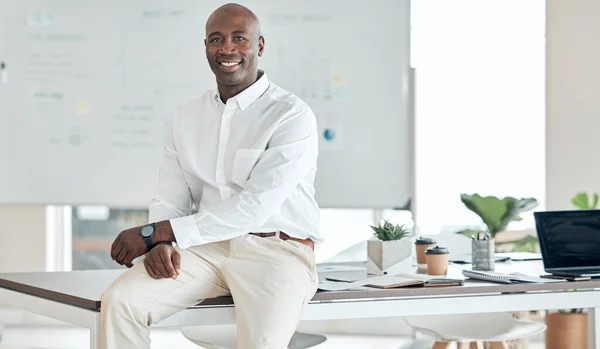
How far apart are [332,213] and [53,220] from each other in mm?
1668

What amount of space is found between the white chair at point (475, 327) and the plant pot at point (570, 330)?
3.98 feet

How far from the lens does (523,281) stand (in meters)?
2.41

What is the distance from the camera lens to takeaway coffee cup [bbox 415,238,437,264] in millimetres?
2848

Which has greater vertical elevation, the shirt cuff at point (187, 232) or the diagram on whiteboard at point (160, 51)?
the diagram on whiteboard at point (160, 51)

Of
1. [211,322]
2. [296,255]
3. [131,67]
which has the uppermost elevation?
[131,67]

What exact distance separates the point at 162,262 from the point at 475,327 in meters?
1.33

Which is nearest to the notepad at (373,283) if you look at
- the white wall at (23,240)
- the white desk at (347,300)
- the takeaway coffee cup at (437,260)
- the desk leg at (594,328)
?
the white desk at (347,300)

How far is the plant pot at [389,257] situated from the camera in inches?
102

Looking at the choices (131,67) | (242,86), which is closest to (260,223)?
(242,86)

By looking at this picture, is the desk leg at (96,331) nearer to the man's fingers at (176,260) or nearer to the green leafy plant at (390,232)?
the man's fingers at (176,260)

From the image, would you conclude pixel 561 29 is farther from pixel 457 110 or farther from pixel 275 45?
pixel 275 45

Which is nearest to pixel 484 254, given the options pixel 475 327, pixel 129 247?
pixel 475 327

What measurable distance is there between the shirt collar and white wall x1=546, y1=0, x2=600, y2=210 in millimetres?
2854

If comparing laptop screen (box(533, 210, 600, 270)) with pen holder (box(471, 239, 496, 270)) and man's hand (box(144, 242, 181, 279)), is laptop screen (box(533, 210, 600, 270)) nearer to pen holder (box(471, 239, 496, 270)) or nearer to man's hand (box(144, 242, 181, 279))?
pen holder (box(471, 239, 496, 270))
